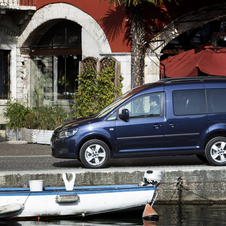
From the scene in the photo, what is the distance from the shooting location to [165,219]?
312 inches

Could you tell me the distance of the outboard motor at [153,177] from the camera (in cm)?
807

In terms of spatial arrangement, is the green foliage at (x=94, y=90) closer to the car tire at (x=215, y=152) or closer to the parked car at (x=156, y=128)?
the parked car at (x=156, y=128)

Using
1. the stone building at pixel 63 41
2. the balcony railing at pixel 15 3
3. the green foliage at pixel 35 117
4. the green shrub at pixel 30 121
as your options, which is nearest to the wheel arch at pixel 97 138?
the green foliage at pixel 35 117

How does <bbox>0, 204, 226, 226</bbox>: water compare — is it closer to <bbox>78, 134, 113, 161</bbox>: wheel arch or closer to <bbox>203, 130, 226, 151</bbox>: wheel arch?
<bbox>203, 130, 226, 151</bbox>: wheel arch

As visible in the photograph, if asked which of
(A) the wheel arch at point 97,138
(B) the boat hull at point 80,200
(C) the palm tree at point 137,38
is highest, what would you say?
(C) the palm tree at point 137,38

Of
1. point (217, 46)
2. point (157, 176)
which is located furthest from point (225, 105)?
point (217, 46)

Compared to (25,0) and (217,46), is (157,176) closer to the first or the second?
(217,46)

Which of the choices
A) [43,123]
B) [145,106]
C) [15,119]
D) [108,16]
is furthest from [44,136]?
[145,106]

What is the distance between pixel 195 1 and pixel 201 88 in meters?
7.34

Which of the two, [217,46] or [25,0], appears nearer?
[217,46]

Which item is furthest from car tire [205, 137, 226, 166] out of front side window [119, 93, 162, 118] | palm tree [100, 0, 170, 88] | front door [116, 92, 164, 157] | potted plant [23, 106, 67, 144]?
potted plant [23, 106, 67, 144]

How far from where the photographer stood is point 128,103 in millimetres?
10078

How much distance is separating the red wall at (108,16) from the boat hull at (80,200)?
31.0ft

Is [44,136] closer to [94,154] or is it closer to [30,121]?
[30,121]
